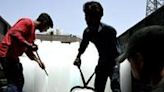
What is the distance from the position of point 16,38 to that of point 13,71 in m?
0.38

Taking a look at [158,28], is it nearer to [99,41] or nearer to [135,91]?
[99,41]

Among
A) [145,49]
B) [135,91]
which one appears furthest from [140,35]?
[135,91]

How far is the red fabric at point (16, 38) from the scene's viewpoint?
4.78m

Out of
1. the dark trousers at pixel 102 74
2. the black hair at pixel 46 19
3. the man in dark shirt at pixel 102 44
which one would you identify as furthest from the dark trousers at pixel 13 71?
the dark trousers at pixel 102 74

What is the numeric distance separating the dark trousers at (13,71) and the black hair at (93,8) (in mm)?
988

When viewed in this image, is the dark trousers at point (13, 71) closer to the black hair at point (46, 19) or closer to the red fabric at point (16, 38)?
the red fabric at point (16, 38)

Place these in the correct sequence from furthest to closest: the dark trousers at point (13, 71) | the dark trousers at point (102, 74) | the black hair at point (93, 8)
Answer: the dark trousers at point (102, 74), the dark trousers at point (13, 71), the black hair at point (93, 8)

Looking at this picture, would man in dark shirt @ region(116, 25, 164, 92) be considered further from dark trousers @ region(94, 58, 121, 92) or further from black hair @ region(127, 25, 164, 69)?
dark trousers @ region(94, 58, 121, 92)

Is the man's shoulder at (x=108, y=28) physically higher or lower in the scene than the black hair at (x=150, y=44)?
lower

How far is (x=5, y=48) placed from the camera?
4.84 metres

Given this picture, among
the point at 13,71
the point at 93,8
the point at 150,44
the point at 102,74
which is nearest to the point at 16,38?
the point at 13,71

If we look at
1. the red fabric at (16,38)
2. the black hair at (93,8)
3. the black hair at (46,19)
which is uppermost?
the black hair at (93,8)

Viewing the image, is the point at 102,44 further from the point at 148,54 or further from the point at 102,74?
the point at 148,54

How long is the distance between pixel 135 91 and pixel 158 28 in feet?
14.6
